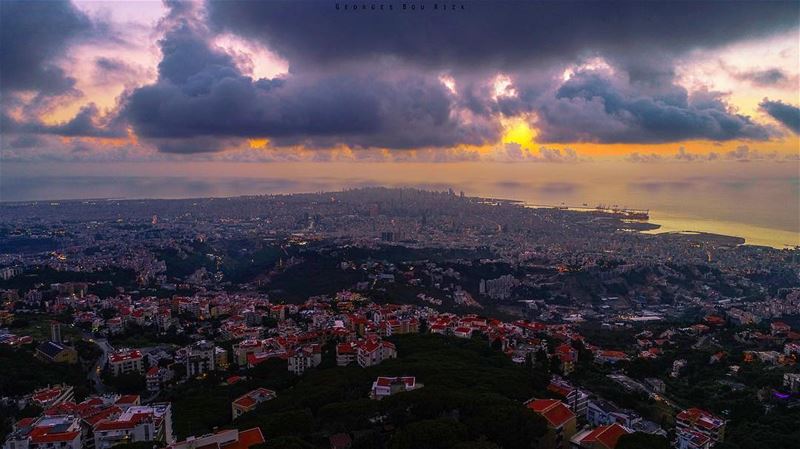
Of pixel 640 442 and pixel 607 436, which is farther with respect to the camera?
pixel 607 436

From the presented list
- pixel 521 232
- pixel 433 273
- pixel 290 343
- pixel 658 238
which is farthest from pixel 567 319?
pixel 521 232

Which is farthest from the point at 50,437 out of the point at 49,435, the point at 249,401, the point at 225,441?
the point at 249,401

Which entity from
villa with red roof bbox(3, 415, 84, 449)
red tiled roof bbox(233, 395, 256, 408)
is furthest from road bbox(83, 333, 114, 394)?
red tiled roof bbox(233, 395, 256, 408)

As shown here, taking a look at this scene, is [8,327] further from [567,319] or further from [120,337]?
[567,319]

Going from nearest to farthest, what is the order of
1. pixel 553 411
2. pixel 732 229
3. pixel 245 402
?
pixel 553 411
pixel 245 402
pixel 732 229

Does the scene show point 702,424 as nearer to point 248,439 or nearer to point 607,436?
point 607,436

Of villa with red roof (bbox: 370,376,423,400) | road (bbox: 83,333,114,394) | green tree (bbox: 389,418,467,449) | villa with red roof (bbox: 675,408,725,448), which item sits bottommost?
road (bbox: 83,333,114,394)

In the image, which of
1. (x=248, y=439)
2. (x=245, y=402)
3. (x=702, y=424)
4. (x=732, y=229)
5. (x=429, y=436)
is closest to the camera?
(x=429, y=436)

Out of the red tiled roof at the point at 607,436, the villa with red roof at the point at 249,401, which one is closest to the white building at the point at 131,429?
the villa with red roof at the point at 249,401

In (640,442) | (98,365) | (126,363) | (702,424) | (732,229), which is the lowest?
(98,365)

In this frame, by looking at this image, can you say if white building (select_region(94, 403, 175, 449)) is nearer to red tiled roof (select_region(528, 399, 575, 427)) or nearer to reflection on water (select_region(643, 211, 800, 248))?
red tiled roof (select_region(528, 399, 575, 427))
